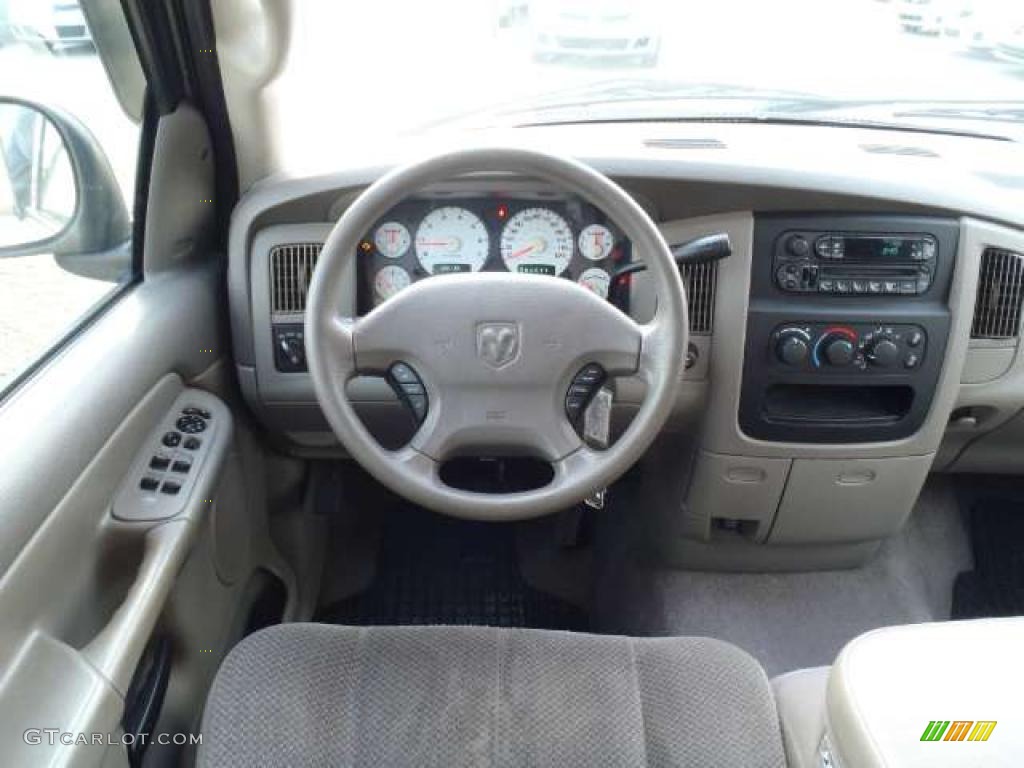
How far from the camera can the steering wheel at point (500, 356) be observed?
131 cm

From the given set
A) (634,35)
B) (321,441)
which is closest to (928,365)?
(634,35)

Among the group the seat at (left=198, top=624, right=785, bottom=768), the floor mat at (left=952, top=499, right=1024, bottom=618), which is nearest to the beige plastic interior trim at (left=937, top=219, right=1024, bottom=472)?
the floor mat at (left=952, top=499, right=1024, bottom=618)

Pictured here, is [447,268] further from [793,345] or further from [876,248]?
[876,248]

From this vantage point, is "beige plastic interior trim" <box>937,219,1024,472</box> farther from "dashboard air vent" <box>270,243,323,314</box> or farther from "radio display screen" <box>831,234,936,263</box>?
"dashboard air vent" <box>270,243,323,314</box>

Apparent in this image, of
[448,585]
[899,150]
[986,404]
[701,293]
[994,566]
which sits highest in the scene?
[899,150]

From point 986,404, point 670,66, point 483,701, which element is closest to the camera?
point 483,701

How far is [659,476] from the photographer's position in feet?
6.82

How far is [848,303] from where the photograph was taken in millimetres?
1692

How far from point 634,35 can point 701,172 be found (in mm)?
659

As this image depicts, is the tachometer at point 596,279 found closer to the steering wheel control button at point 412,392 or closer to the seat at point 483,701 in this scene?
Answer: the steering wheel control button at point 412,392

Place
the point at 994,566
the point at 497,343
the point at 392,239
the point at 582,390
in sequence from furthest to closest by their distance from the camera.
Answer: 1. the point at 994,566
2. the point at 392,239
3. the point at 582,390
4. the point at 497,343

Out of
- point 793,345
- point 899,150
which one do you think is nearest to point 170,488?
point 793,345

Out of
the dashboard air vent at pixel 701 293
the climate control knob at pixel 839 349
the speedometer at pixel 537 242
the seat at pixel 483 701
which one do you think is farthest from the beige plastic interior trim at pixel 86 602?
the climate control knob at pixel 839 349

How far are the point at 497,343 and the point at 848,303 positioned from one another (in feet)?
2.39
